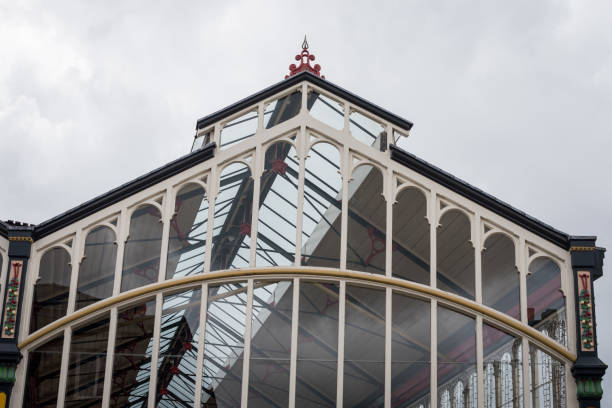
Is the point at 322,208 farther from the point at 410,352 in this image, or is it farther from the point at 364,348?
the point at 410,352

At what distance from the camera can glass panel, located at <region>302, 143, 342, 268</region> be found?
18703 millimetres

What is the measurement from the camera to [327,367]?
710 inches

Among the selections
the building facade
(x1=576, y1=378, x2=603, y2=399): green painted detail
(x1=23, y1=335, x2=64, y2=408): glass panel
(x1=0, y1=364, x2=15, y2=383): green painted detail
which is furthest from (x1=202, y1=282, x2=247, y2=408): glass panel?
(x1=576, y1=378, x2=603, y2=399): green painted detail

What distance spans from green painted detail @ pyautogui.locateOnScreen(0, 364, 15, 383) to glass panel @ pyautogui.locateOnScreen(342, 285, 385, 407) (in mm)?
5283

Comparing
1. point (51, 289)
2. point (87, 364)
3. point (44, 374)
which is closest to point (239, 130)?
point (51, 289)

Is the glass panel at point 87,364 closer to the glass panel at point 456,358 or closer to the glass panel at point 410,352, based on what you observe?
the glass panel at point 410,352

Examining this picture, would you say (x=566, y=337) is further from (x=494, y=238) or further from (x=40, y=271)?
(x=40, y=271)

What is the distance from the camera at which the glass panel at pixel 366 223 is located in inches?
734

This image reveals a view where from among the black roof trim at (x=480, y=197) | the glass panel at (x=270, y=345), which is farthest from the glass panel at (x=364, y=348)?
the black roof trim at (x=480, y=197)

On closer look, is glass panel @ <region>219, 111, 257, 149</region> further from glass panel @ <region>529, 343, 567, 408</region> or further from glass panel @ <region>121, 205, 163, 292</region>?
glass panel @ <region>529, 343, 567, 408</region>

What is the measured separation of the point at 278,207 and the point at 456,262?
3129 mm

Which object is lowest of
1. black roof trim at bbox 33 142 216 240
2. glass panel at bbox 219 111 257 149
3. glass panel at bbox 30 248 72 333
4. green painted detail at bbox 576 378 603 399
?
green painted detail at bbox 576 378 603 399

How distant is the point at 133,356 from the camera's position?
709 inches

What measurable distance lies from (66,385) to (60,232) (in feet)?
8.71
